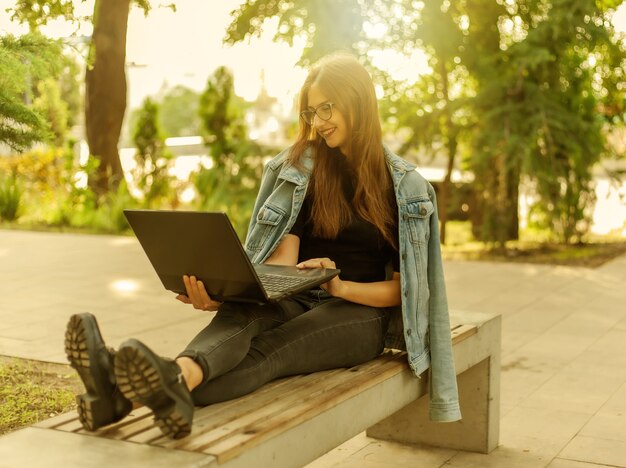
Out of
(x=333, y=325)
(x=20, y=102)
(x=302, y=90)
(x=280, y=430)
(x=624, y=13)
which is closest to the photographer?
(x=280, y=430)

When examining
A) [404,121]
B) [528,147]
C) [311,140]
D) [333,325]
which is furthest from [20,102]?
[404,121]

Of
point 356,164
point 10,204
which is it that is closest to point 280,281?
point 356,164

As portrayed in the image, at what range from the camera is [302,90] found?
11.3 ft

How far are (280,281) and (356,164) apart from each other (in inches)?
26.7

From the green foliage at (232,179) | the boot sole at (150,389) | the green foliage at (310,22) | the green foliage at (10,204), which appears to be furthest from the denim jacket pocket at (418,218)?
the green foliage at (10,204)

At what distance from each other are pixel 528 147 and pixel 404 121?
187 centimetres

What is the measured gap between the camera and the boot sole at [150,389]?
2326 mm

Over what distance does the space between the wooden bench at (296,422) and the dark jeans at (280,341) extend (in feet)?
0.15

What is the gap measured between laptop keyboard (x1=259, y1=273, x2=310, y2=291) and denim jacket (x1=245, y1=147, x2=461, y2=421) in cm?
30

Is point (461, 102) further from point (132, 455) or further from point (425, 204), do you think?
point (132, 455)

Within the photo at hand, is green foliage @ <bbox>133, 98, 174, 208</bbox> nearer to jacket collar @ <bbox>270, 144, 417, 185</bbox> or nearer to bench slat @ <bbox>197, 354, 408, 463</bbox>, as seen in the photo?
jacket collar @ <bbox>270, 144, 417, 185</bbox>

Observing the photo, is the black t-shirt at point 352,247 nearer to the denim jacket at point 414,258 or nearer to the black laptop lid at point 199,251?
the denim jacket at point 414,258

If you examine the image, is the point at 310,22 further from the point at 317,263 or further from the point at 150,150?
the point at 317,263

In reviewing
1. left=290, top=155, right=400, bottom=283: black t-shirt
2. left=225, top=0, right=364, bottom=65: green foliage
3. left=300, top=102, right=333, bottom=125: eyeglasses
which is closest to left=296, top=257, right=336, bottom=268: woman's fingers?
left=290, top=155, right=400, bottom=283: black t-shirt
